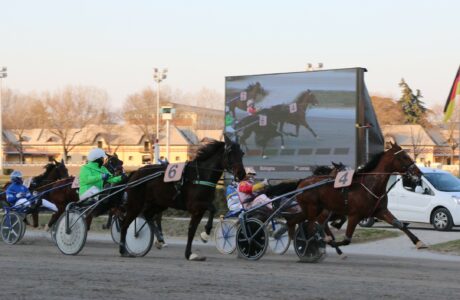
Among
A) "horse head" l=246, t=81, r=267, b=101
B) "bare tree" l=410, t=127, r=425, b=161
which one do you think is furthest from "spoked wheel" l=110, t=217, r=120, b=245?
"bare tree" l=410, t=127, r=425, b=161

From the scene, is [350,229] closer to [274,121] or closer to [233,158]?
[233,158]

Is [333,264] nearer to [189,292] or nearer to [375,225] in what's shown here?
[189,292]

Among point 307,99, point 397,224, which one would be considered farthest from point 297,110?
A: point 397,224

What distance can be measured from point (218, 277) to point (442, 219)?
12444 mm

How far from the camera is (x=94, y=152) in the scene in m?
15.2

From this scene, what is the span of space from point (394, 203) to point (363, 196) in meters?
9.31

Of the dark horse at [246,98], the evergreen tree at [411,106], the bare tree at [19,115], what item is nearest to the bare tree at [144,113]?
the bare tree at [19,115]

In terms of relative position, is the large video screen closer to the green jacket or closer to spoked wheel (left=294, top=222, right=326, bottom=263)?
the green jacket

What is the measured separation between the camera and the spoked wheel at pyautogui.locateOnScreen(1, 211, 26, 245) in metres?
17.4

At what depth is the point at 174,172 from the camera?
13984 millimetres

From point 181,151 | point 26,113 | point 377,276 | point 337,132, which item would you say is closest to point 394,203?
point 337,132

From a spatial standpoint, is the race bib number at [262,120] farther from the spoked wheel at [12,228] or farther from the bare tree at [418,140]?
the bare tree at [418,140]

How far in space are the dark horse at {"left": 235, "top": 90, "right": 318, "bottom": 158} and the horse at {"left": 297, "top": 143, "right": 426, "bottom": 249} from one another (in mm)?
13457

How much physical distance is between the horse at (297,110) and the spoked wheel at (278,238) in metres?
12.5
